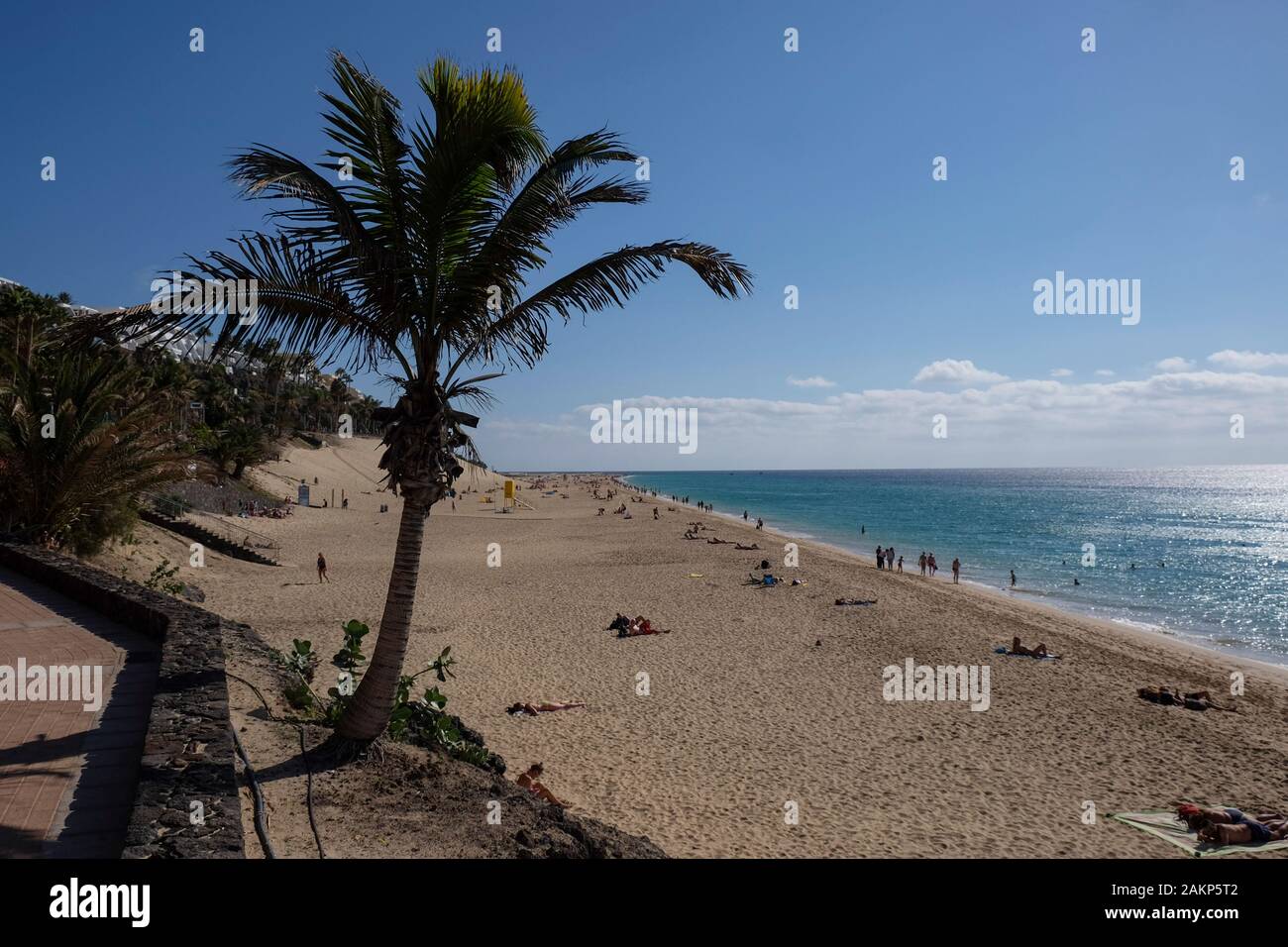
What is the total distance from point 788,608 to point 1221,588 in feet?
89.7

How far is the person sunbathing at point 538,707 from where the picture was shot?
11.9 meters

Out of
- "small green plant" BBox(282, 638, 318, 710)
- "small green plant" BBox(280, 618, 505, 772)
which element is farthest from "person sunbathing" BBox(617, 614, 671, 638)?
"small green plant" BBox(282, 638, 318, 710)

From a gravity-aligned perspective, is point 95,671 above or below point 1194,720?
above

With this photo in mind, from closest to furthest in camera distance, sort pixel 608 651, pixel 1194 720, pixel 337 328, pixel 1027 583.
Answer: pixel 337 328 → pixel 1194 720 → pixel 608 651 → pixel 1027 583

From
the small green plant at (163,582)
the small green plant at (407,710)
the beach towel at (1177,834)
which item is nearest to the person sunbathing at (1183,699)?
the beach towel at (1177,834)

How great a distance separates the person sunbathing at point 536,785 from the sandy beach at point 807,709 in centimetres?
32

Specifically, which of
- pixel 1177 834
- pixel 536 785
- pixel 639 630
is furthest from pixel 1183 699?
pixel 536 785

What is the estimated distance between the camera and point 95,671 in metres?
6.82

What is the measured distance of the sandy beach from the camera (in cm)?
881

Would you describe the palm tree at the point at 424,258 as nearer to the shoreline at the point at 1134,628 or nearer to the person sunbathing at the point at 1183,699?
the person sunbathing at the point at 1183,699

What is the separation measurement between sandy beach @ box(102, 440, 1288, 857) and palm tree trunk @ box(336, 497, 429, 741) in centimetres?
95

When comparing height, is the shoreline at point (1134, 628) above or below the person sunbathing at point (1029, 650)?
below
